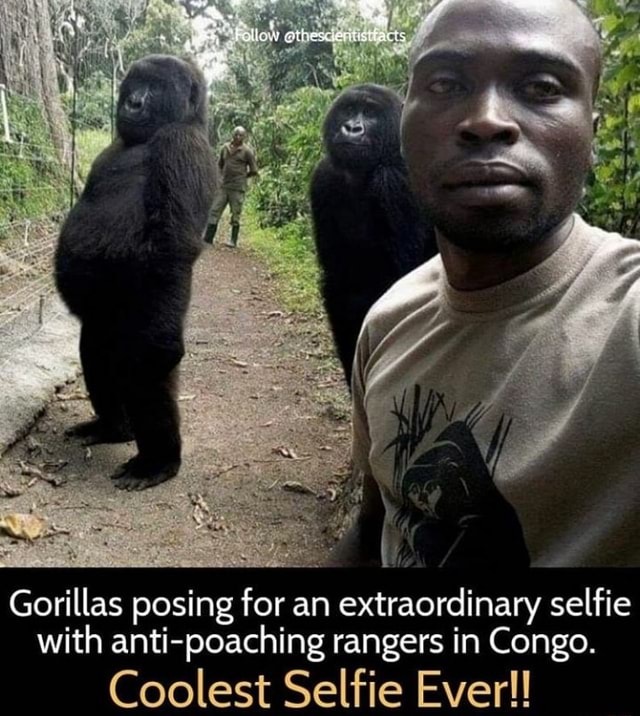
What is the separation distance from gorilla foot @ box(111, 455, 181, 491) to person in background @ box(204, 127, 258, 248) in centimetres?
175

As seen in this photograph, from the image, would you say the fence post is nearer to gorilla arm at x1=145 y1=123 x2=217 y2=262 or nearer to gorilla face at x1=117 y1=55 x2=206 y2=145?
gorilla face at x1=117 y1=55 x2=206 y2=145

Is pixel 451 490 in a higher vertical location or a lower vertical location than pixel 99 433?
higher

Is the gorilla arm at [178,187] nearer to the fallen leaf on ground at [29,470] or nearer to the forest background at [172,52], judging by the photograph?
the forest background at [172,52]

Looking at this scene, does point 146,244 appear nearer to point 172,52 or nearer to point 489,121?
point 172,52

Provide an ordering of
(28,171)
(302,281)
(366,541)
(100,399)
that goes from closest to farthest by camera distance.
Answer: (366,541) → (100,399) → (28,171) → (302,281)

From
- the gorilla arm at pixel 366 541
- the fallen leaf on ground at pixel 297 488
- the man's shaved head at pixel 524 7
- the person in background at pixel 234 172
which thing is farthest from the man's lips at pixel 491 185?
the person in background at pixel 234 172

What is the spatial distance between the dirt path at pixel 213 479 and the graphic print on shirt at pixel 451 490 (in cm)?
75

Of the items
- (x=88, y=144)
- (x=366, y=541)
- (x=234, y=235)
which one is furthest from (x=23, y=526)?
(x=234, y=235)

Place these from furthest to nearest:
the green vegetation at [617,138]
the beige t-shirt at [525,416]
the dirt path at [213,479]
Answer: the dirt path at [213,479], the green vegetation at [617,138], the beige t-shirt at [525,416]

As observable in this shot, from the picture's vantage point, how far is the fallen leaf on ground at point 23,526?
130cm

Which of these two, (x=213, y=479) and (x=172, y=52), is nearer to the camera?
(x=213, y=479)

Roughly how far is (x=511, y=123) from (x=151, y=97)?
1292mm

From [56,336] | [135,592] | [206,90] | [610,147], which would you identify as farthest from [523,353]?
[56,336]

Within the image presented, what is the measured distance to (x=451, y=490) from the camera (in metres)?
0.50
